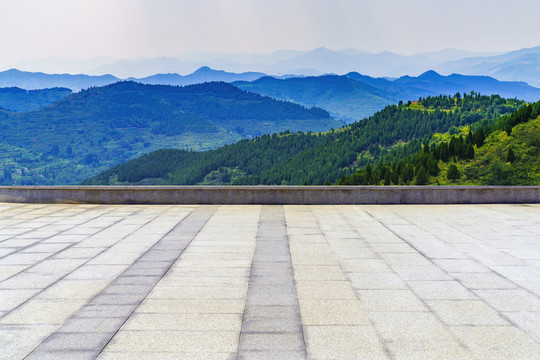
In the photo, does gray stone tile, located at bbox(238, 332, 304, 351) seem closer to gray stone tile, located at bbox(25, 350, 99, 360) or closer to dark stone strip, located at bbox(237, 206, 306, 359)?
dark stone strip, located at bbox(237, 206, 306, 359)

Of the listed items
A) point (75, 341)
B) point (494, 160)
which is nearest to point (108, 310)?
point (75, 341)

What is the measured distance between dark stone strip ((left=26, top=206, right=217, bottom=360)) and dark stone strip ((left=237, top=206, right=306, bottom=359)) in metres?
1.76

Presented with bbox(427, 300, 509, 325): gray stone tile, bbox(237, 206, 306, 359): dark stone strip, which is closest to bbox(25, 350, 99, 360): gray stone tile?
bbox(237, 206, 306, 359): dark stone strip

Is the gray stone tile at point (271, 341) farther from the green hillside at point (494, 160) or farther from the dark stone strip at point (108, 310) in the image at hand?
the green hillside at point (494, 160)

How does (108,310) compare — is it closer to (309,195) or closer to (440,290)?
(440,290)

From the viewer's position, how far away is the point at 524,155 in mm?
36875

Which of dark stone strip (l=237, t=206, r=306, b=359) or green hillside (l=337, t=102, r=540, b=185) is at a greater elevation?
green hillside (l=337, t=102, r=540, b=185)

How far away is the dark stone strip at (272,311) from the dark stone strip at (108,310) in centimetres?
176

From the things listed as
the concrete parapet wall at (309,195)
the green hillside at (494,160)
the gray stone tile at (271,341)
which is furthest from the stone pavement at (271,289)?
the green hillside at (494,160)

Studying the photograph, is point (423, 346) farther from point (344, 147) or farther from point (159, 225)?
point (344, 147)

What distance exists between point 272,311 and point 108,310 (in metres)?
2.46

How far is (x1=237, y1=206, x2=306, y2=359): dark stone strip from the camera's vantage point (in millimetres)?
5457

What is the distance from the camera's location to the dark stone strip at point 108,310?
5496mm

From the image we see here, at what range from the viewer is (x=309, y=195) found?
16.5 meters
